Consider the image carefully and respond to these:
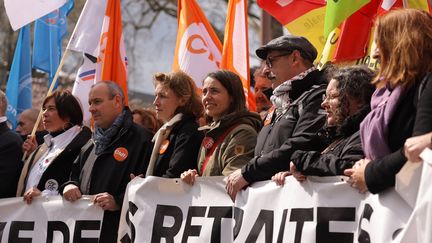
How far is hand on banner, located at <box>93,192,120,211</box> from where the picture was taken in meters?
7.46

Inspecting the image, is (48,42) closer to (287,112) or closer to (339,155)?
(287,112)

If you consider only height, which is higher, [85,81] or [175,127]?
[85,81]

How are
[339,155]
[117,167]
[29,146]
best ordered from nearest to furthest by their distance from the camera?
[339,155], [117,167], [29,146]

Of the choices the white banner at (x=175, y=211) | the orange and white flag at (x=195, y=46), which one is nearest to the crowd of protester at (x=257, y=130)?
the white banner at (x=175, y=211)

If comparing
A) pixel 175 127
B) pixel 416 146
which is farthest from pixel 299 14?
pixel 416 146

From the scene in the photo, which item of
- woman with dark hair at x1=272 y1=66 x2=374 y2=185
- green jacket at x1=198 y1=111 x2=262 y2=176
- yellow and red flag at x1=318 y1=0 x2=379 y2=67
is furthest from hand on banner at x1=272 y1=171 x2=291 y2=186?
yellow and red flag at x1=318 y1=0 x2=379 y2=67

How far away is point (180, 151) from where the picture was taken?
7.15 metres

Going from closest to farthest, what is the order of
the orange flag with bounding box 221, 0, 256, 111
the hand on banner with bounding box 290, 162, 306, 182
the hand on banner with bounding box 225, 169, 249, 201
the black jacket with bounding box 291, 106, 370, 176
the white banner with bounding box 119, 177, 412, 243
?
the white banner with bounding box 119, 177, 412, 243 → the black jacket with bounding box 291, 106, 370, 176 → the hand on banner with bounding box 290, 162, 306, 182 → the hand on banner with bounding box 225, 169, 249, 201 → the orange flag with bounding box 221, 0, 256, 111

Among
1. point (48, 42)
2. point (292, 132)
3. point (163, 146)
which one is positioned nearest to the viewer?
point (292, 132)

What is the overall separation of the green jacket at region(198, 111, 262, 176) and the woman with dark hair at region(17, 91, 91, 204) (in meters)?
1.68

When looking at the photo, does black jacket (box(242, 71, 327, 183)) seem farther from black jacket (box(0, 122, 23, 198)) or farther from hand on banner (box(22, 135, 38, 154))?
hand on banner (box(22, 135, 38, 154))

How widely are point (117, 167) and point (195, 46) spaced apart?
229 cm

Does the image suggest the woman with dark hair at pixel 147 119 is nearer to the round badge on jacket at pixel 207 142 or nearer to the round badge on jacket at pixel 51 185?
the round badge on jacket at pixel 51 185

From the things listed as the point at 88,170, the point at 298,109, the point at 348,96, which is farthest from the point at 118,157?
the point at 348,96
